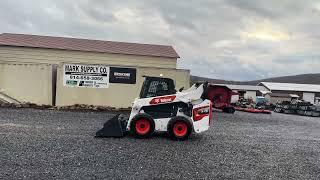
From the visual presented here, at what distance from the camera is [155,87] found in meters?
15.6

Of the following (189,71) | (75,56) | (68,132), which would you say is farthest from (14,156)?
(75,56)

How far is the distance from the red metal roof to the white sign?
26.3 ft

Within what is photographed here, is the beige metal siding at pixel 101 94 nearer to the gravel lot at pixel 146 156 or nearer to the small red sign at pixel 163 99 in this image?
the gravel lot at pixel 146 156

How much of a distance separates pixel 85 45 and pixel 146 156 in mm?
26673

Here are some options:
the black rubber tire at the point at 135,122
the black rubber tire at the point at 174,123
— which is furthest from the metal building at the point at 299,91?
the black rubber tire at the point at 135,122

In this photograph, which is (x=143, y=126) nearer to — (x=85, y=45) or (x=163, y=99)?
(x=163, y=99)

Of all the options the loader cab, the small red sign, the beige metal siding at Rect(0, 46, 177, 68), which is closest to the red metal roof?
the beige metal siding at Rect(0, 46, 177, 68)

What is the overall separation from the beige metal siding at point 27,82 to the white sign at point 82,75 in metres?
1.15

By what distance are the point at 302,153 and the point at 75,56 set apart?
24.8 meters

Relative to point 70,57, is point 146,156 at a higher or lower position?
lower

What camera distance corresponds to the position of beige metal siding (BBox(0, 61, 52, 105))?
2748cm

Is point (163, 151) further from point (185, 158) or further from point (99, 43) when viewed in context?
point (99, 43)

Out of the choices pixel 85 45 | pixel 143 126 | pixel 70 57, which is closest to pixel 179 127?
pixel 143 126

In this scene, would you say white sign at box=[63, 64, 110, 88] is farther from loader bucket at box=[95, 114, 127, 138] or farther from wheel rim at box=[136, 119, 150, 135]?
wheel rim at box=[136, 119, 150, 135]
